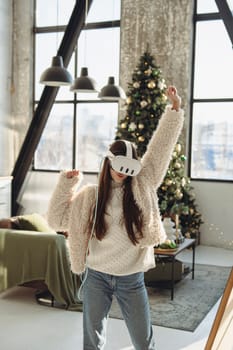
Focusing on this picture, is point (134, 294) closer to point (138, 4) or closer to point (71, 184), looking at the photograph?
point (71, 184)

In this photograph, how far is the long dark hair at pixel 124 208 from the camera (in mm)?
2254

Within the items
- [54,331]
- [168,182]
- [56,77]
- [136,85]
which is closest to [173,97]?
[54,331]

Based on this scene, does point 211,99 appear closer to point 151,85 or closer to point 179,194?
point 151,85

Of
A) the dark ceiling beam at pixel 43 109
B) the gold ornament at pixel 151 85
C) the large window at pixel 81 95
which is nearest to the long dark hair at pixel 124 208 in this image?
the gold ornament at pixel 151 85

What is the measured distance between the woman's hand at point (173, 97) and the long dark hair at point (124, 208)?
0.96ft

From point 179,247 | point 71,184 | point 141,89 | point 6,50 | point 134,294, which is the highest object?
point 6,50

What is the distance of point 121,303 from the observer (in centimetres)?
235

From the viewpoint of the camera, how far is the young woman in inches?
89.3

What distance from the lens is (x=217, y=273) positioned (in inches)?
225

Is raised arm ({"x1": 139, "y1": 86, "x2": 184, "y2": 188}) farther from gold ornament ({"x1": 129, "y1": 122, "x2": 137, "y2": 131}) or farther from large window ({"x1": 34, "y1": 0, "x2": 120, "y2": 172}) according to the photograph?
large window ({"x1": 34, "y1": 0, "x2": 120, "y2": 172})

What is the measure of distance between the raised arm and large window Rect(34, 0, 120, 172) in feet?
19.2

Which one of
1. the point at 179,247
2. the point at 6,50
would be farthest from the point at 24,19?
the point at 179,247

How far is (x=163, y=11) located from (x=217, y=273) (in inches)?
167

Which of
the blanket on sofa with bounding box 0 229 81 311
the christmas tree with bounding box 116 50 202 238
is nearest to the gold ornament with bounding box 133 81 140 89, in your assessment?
the christmas tree with bounding box 116 50 202 238
